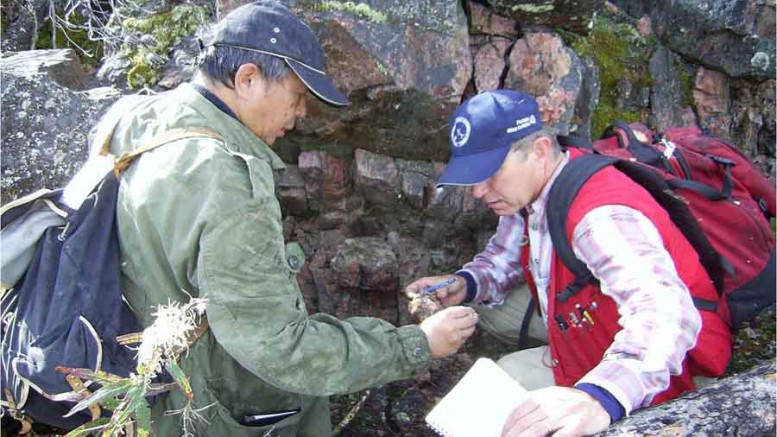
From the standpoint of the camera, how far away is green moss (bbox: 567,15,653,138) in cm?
581

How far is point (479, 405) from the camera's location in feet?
10.8

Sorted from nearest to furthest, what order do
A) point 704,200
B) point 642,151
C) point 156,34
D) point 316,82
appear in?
point 316,82 → point 704,200 → point 642,151 → point 156,34

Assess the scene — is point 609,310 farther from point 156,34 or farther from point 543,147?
point 156,34

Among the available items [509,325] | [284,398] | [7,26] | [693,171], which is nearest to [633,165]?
[693,171]

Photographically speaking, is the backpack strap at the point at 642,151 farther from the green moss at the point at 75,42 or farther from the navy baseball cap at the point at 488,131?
the green moss at the point at 75,42

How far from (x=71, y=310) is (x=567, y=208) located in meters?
2.55

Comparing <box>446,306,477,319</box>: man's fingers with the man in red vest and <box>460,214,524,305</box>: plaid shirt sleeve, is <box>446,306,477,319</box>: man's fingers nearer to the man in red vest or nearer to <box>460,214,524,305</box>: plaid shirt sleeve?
the man in red vest

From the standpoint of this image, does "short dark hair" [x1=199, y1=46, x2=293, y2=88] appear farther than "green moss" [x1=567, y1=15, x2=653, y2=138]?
No

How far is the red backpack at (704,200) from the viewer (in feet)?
11.9

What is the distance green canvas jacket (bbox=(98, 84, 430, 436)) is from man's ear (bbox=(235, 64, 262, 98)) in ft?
0.53

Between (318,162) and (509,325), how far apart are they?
6.84 feet

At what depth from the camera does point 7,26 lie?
20.7ft

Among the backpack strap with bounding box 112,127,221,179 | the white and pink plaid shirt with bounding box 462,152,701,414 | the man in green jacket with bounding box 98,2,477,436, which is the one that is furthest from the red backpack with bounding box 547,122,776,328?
the backpack strap with bounding box 112,127,221,179

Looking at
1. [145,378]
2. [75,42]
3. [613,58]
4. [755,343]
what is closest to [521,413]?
[145,378]
